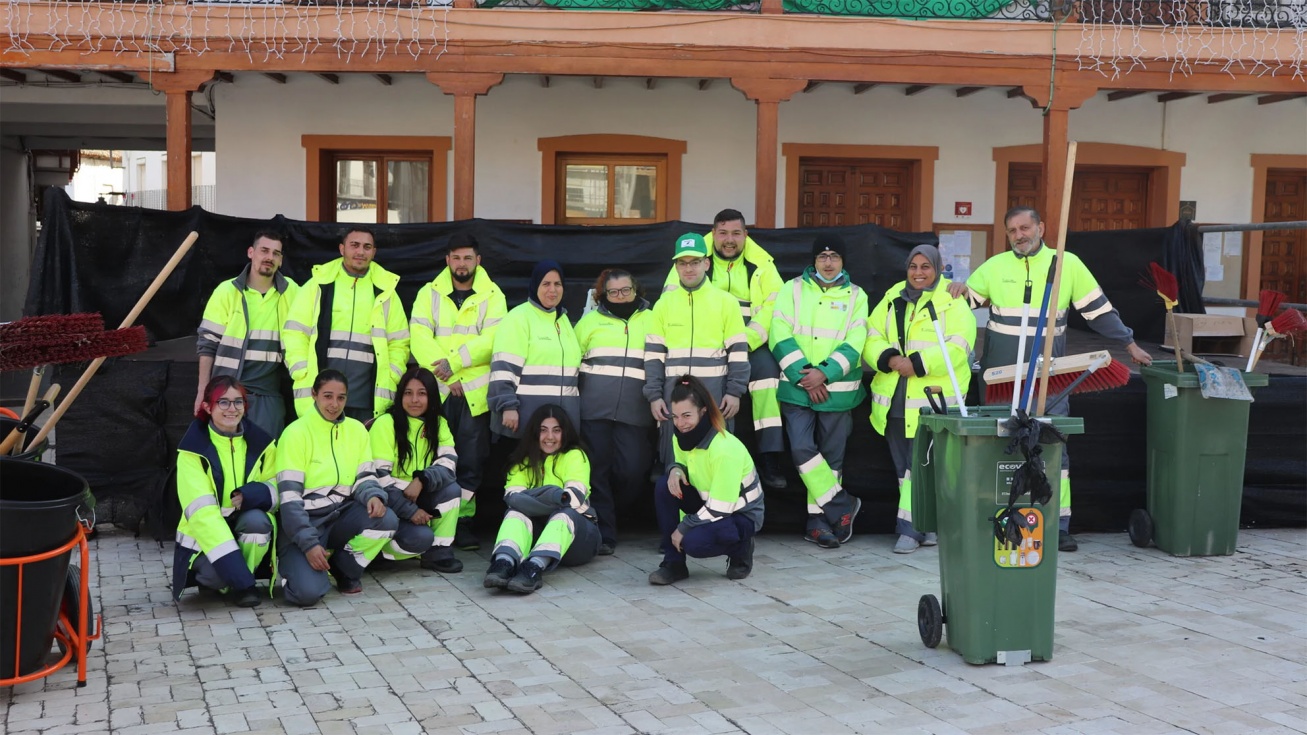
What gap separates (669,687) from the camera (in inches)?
201

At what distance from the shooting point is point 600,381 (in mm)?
7660

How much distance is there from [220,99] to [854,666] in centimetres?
1035

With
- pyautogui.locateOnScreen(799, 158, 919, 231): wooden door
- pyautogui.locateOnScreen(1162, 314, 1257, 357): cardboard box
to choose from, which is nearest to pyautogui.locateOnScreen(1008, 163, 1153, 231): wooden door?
pyautogui.locateOnScreen(799, 158, 919, 231): wooden door

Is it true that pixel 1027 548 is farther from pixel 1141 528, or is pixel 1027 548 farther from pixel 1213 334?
pixel 1213 334

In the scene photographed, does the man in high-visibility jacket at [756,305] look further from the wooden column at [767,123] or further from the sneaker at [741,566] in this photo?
the wooden column at [767,123]

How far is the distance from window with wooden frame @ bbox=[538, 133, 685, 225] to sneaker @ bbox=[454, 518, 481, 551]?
6081 millimetres

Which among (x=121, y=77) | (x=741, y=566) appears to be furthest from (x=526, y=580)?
(x=121, y=77)

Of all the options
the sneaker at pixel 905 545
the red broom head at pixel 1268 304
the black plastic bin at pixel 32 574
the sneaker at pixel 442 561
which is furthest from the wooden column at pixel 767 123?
the black plastic bin at pixel 32 574

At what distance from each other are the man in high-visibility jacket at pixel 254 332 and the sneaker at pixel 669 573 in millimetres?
2612

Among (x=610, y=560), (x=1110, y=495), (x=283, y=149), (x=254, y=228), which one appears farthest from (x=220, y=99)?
(x=1110, y=495)

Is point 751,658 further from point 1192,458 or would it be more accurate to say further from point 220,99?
point 220,99

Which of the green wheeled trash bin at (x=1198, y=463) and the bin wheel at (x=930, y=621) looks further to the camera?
the green wheeled trash bin at (x=1198, y=463)

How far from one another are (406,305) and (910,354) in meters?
3.62

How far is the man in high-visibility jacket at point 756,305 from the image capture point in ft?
26.0
